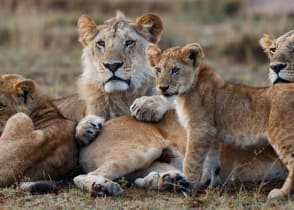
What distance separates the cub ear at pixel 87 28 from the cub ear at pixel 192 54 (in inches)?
67.6

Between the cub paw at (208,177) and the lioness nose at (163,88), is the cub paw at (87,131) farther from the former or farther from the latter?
the lioness nose at (163,88)

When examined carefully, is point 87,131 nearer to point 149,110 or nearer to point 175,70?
point 149,110

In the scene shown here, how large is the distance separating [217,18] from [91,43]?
419 inches

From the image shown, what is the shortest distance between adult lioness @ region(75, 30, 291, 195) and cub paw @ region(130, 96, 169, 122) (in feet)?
0.17

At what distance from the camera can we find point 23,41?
14664 mm

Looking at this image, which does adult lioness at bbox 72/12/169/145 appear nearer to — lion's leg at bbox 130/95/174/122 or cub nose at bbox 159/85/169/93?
lion's leg at bbox 130/95/174/122

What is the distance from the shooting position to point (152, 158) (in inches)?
243

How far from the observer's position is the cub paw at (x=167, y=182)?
5758 mm

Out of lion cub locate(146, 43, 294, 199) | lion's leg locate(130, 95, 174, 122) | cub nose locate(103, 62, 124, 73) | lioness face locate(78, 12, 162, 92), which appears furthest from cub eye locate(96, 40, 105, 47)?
lion cub locate(146, 43, 294, 199)

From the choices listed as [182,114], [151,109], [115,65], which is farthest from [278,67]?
[115,65]

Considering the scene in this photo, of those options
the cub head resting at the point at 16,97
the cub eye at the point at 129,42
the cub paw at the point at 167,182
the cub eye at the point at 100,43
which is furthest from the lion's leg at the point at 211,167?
the cub eye at the point at 100,43

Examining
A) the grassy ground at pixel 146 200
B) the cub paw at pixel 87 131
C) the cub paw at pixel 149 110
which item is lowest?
the grassy ground at pixel 146 200

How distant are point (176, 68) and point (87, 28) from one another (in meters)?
1.87

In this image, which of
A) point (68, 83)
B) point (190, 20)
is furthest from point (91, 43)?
point (190, 20)
